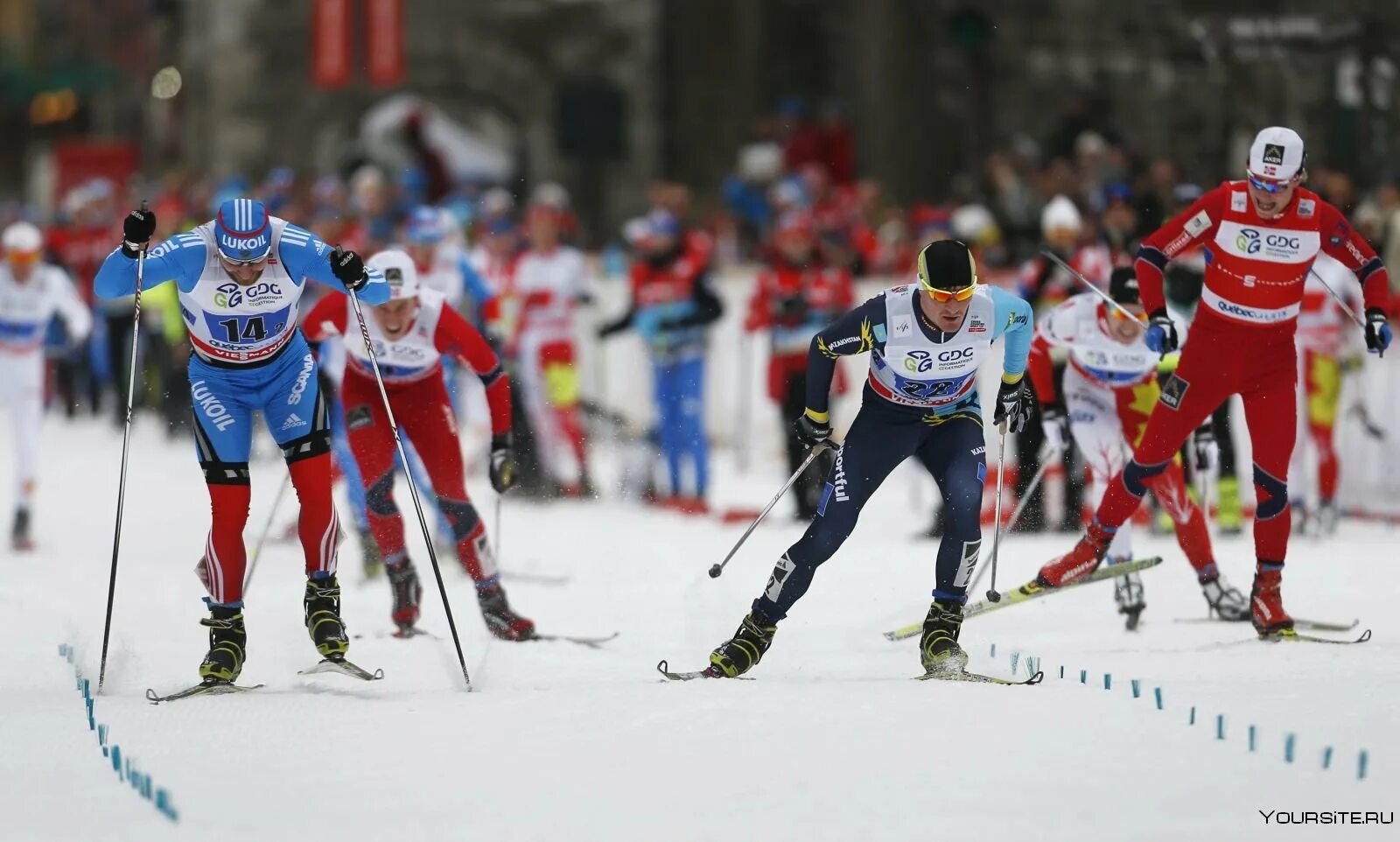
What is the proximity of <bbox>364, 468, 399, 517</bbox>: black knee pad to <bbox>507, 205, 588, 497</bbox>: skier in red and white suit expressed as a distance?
5.91 metres

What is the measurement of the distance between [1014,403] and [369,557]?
476 centimetres

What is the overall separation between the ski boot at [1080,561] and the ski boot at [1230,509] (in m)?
3.20

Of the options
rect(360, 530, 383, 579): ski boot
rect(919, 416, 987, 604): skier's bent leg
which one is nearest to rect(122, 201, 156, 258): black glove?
rect(919, 416, 987, 604): skier's bent leg

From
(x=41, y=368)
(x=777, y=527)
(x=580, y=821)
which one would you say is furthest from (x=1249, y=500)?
(x=580, y=821)

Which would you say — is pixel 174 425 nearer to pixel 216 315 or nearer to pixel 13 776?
pixel 216 315

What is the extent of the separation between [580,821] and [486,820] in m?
0.28

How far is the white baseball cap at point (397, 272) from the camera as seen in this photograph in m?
10.0

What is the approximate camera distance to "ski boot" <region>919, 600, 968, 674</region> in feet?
27.7

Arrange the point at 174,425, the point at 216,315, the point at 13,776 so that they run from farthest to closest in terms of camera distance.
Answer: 1. the point at 174,425
2. the point at 216,315
3. the point at 13,776

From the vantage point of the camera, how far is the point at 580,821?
639cm

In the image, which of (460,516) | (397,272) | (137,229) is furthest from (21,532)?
(137,229)

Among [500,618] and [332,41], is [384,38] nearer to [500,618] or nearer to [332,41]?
[332,41]

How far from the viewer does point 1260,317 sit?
31.2 ft

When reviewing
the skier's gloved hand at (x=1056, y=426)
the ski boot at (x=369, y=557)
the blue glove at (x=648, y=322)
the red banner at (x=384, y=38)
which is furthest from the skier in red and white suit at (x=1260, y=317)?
the red banner at (x=384, y=38)
